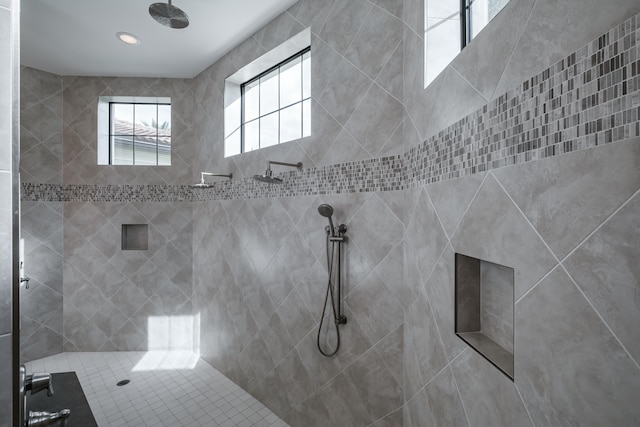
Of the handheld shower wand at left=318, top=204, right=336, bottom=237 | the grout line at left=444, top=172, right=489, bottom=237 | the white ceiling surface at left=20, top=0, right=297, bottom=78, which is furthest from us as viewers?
the white ceiling surface at left=20, top=0, right=297, bottom=78

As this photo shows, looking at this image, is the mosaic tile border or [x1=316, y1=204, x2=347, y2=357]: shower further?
[x1=316, y1=204, x2=347, y2=357]: shower

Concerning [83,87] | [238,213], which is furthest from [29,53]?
[238,213]

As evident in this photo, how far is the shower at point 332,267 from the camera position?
1916mm

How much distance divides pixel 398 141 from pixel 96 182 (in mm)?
3345

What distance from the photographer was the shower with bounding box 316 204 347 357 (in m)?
1.92

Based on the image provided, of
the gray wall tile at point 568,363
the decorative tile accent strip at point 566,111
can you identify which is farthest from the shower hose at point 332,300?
the gray wall tile at point 568,363

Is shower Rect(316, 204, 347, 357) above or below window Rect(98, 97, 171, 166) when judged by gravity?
below

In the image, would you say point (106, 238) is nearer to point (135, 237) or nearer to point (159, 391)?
point (135, 237)

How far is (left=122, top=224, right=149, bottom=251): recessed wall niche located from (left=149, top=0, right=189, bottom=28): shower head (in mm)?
2345

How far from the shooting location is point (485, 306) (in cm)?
119

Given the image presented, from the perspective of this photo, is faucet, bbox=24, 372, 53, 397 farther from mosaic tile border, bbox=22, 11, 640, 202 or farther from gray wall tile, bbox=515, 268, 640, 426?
mosaic tile border, bbox=22, 11, 640, 202

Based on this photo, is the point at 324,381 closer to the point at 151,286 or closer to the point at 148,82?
the point at 151,286

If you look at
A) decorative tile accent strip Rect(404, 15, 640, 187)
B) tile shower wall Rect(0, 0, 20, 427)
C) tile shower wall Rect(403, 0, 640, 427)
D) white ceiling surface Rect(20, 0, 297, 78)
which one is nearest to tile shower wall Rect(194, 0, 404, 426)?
white ceiling surface Rect(20, 0, 297, 78)

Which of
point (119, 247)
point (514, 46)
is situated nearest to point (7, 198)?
point (514, 46)
